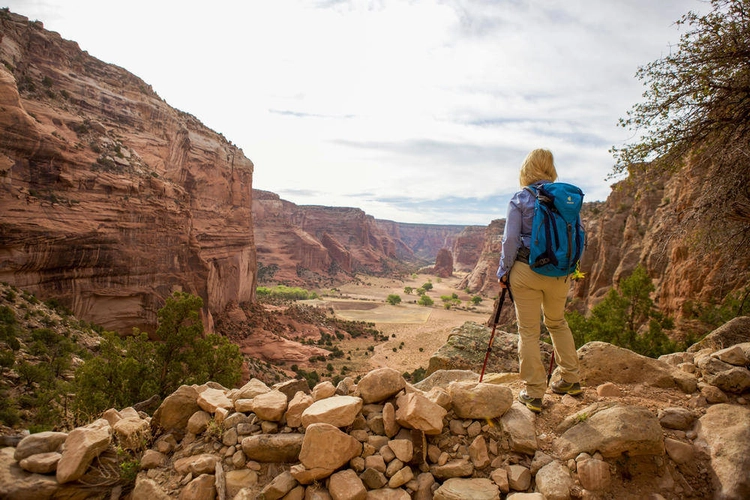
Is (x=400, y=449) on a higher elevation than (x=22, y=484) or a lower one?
higher

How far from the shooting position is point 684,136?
219 inches

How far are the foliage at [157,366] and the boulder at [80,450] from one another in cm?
424

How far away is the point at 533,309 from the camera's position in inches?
142

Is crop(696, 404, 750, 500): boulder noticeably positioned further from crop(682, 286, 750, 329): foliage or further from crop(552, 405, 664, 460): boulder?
crop(682, 286, 750, 329): foliage

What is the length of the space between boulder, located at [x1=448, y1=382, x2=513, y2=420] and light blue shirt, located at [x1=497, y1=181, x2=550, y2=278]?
120 centimetres

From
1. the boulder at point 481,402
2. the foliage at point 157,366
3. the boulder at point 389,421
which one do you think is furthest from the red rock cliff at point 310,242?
the boulder at point 481,402

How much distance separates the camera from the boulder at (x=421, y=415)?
3.19 meters

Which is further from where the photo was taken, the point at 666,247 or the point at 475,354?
the point at 475,354

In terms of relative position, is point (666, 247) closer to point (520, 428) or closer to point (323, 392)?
point (520, 428)

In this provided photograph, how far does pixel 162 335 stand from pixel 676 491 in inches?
400

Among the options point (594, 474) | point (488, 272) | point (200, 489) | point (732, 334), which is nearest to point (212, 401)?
point (200, 489)

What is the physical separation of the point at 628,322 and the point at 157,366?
50.5 ft

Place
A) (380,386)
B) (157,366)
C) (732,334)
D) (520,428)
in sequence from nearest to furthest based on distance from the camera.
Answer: (520,428) → (380,386) → (732,334) → (157,366)

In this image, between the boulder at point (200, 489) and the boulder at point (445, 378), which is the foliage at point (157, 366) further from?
the boulder at point (445, 378)
